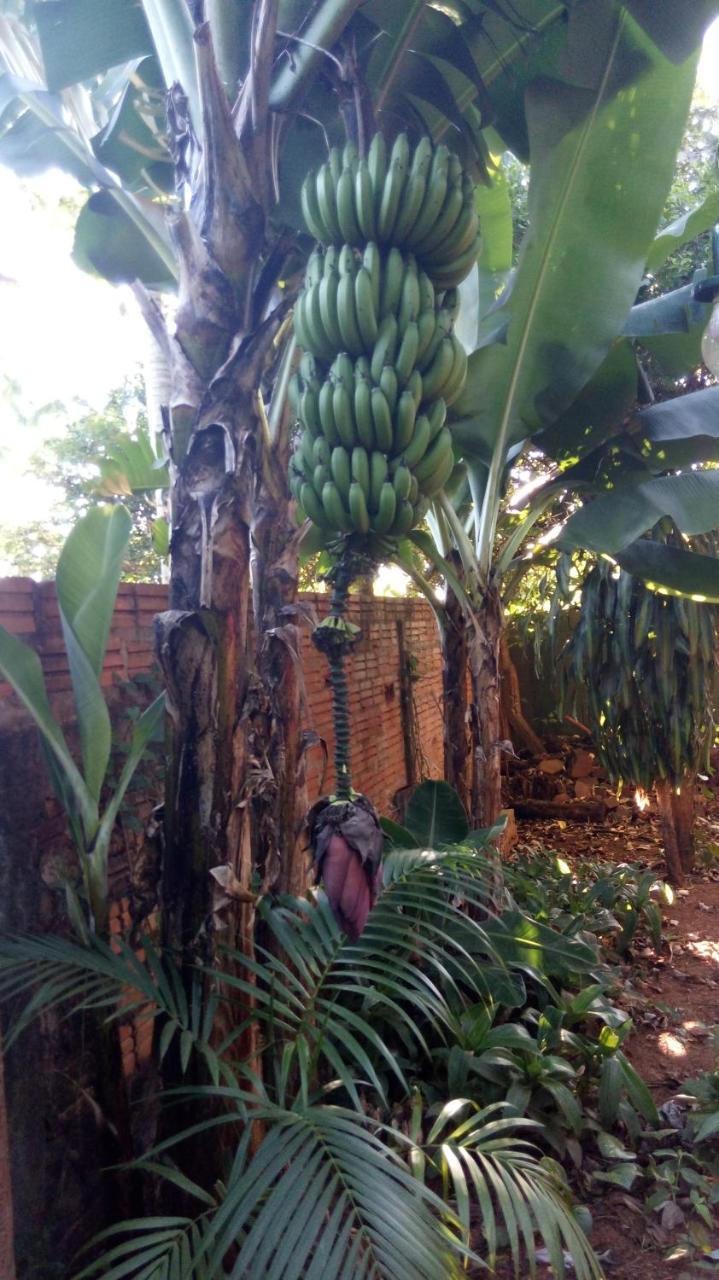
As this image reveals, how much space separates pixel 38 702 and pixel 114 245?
6.51ft

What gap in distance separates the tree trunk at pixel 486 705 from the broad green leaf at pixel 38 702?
255 cm

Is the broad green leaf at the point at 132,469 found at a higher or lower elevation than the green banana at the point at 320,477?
higher

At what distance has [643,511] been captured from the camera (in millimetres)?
3566

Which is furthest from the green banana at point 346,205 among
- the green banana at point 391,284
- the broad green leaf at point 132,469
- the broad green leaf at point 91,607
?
the broad green leaf at point 132,469

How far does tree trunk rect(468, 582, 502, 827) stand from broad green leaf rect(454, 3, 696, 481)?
899mm

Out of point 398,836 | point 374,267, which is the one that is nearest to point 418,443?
point 374,267

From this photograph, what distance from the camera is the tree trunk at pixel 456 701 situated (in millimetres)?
4457

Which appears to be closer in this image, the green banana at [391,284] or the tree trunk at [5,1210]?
the tree trunk at [5,1210]

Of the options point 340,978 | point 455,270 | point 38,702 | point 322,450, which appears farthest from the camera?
point 340,978

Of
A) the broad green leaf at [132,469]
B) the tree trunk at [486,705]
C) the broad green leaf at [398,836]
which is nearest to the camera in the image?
the broad green leaf at [132,469]

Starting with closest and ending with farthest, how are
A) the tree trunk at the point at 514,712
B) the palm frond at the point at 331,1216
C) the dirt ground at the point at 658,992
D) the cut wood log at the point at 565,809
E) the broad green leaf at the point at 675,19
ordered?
the palm frond at the point at 331,1216
the broad green leaf at the point at 675,19
the dirt ground at the point at 658,992
the cut wood log at the point at 565,809
the tree trunk at the point at 514,712

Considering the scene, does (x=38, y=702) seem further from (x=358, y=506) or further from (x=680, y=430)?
(x=680, y=430)

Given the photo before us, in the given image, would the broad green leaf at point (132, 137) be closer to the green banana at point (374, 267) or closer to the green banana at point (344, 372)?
the green banana at point (374, 267)

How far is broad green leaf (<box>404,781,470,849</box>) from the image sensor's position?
3.81 metres
